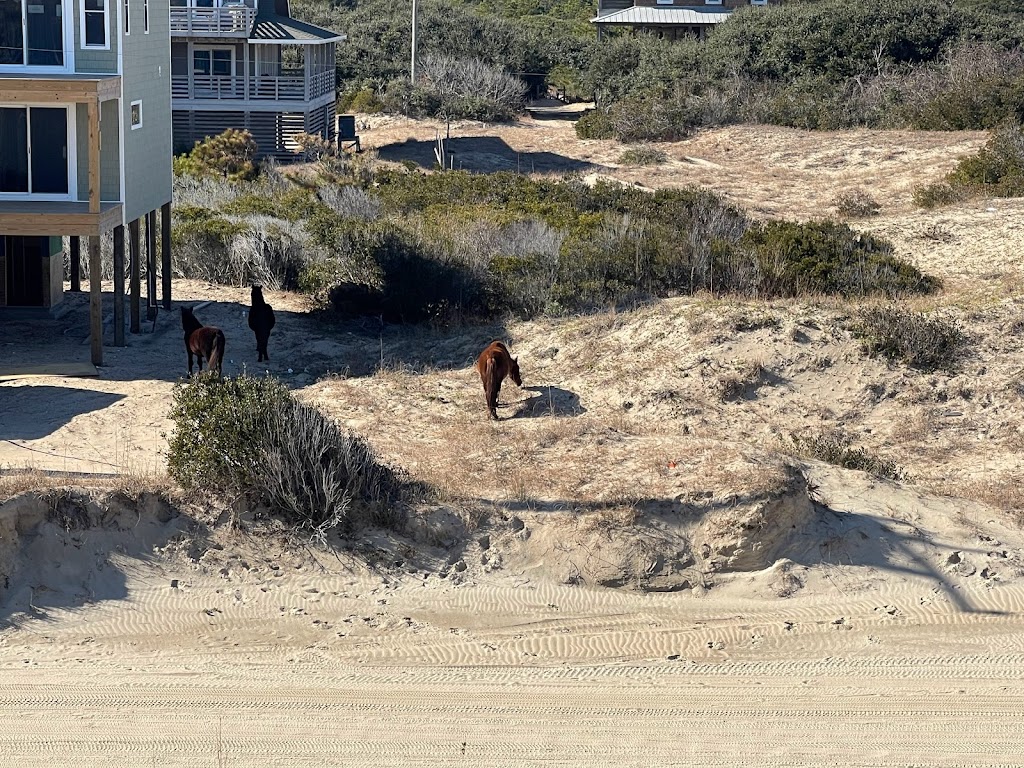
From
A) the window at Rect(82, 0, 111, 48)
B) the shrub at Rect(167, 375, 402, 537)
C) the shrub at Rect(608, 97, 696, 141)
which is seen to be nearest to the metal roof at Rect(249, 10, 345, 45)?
the shrub at Rect(608, 97, 696, 141)

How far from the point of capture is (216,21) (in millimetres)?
34594

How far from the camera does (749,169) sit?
33.2 m

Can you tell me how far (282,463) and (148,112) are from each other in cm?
1020

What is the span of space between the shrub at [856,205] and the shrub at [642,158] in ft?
23.9

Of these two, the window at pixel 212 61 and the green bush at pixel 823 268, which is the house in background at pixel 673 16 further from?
the green bush at pixel 823 268

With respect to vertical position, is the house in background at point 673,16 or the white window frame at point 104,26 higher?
Answer: the house in background at point 673,16

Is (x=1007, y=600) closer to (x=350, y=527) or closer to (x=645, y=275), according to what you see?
(x=350, y=527)

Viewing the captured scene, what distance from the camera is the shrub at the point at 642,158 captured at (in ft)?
113

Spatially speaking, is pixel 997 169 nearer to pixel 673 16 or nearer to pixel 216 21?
pixel 216 21

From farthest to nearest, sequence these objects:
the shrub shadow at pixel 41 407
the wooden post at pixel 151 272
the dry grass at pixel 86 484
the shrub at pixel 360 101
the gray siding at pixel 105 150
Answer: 1. the shrub at pixel 360 101
2. the wooden post at pixel 151 272
3. the gray siding at pixel 105 150
4. the shrub shadow at pixel 41 407
5. the dry grass at pixel 86 484

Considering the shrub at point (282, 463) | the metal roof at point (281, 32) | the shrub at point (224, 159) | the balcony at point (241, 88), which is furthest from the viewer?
the balcony at point (241, 88)

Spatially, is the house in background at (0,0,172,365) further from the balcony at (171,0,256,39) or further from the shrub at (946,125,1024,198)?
the balcony at (171,0,256,39)

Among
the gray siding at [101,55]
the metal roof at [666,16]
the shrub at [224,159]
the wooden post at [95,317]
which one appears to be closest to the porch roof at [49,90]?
the gray siding at [101,55]

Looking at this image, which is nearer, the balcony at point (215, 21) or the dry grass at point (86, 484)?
the dry grass at point (86, 484)
